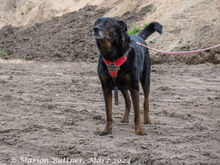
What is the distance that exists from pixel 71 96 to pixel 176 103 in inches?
96.0

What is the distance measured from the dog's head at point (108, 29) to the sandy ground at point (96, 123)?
147cm

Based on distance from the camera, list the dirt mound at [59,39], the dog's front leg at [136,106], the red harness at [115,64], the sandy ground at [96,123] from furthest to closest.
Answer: the dirt mound at [59,39] → the dog's front leg at [136,106] → the red harness at [115,64] → the sandy ground at [96,123]

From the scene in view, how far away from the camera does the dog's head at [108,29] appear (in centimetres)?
428

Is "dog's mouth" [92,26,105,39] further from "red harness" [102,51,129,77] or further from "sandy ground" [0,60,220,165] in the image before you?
"sandy ground" [0,60,220,165]

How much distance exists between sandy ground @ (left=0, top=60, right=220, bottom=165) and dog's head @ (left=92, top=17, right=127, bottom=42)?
147 cm

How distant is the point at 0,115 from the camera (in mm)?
6102

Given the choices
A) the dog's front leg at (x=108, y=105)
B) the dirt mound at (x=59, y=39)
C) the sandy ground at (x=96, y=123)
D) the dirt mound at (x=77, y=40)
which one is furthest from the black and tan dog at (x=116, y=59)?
the dirt mound at (x=59, y=39)

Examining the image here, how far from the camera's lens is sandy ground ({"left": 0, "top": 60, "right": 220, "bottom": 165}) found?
13.5 ft

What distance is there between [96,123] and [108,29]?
185 centimetres

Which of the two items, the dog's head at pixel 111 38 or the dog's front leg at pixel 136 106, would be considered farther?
the dog's front leg at pixel 136 106

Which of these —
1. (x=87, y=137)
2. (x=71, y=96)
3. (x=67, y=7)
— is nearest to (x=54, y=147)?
(x=87, y=137)

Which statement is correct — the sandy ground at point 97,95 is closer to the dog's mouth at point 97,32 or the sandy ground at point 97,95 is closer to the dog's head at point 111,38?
the dog's head at point 111,38

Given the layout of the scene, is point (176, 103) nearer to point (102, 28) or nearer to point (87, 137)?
point (87, 137)

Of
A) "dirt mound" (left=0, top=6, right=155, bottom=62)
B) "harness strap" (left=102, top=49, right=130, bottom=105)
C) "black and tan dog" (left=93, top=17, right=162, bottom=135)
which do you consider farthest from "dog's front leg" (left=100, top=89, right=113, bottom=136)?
"dirt mound" (left=0, top=6, right=155, bottom=62)
